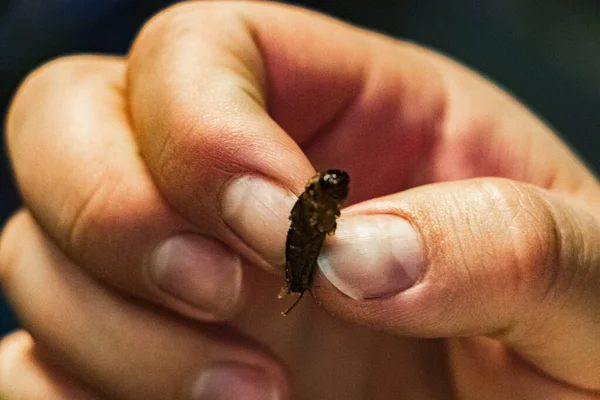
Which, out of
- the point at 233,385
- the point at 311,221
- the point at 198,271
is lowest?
the point at 233,385

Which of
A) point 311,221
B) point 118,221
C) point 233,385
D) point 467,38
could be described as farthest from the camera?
point 467,38

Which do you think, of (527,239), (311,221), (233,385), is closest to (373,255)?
(311,221)

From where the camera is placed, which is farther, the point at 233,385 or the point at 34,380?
the point at 34,380

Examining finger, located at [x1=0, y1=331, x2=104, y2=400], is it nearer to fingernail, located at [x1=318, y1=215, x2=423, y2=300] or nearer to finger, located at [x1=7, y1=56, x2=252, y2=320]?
finger, located at [x1=7, y1=56, x2=252, y2=320]

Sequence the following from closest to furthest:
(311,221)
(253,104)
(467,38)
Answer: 1. (311,221)
2. (253,104)
3. (467,38)

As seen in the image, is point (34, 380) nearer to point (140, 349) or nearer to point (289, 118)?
point (140, 349)

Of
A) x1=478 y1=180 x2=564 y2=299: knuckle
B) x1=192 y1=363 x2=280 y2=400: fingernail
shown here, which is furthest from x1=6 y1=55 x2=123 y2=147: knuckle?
x1=478 y1=180 x2=564 y2=299: knuckle

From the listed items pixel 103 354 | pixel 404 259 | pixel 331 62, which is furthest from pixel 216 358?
pixel 331 62
